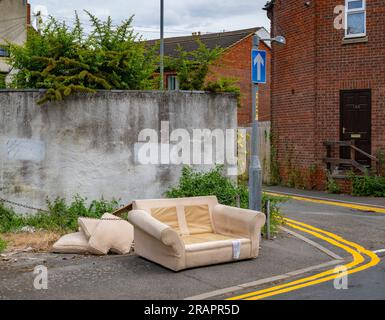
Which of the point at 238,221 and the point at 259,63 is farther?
the point at 259,63

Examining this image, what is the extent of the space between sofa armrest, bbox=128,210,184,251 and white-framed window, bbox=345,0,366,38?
12267 mm

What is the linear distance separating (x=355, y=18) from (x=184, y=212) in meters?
11.8

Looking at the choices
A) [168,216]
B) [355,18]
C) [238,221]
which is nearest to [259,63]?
[238,221]

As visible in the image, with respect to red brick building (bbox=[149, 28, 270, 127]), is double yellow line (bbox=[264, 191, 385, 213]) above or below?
below

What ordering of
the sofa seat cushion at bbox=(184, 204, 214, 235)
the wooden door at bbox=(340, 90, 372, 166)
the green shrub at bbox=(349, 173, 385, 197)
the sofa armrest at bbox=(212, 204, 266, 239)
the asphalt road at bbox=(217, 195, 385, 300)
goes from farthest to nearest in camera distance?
the wooden door at bbox=(340, 90, 372, 166), the green shrub at bbox=(349, 173, 385, 197), the sofa seat cushion at bbox=(184, 204, 214, 235), the sofa armrest at bbox=(212, 204, 266, 239), the asphalt road at bbox=(217, 195, 385, 300)

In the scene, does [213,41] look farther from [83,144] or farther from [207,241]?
[207,241]

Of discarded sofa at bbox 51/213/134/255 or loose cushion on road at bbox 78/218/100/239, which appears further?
loose cushion on road at bbox 78/218/100/239

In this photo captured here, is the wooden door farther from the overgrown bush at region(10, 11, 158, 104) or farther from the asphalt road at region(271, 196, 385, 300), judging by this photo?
the overgrown bush at region(10, 11, 158, 104)

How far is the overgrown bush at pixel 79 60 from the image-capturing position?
11.1 metres

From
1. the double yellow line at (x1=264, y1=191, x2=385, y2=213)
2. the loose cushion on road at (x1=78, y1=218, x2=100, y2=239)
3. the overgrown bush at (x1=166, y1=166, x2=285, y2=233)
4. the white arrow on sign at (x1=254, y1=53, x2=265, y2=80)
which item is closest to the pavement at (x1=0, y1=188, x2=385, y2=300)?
the loose cushion on road at (x1=78, y1=218, x2=100, y2=239)

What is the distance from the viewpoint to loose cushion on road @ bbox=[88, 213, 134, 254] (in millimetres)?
8859

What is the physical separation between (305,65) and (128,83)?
9.18 meters

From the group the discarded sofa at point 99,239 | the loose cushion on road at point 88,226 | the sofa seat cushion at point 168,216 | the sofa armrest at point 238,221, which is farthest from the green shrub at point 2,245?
the sofa armrest at point 238,221

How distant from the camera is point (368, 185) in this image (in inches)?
667
